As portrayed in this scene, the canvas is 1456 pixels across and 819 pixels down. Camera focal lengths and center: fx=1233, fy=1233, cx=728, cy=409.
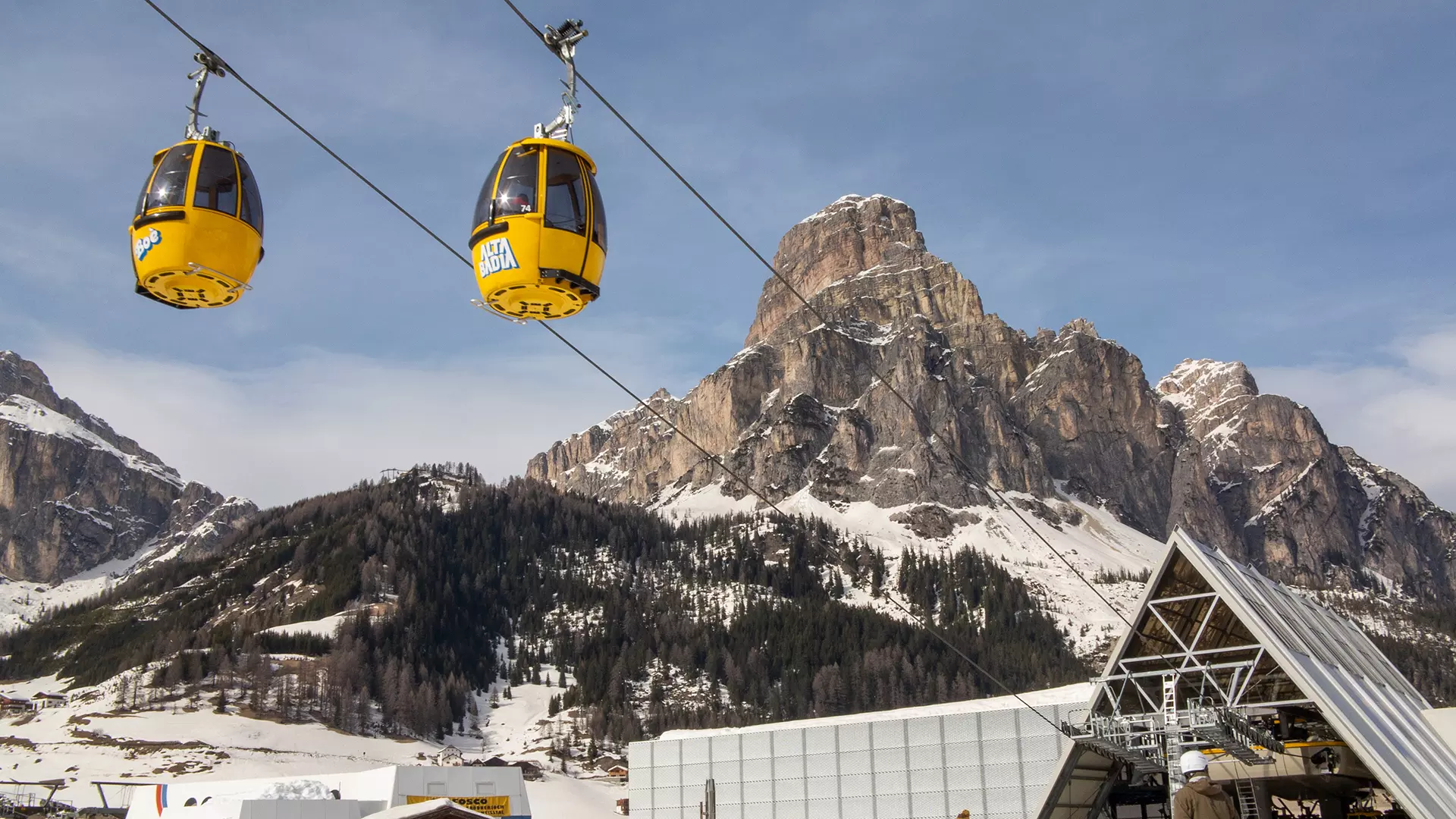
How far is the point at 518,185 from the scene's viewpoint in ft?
44.1

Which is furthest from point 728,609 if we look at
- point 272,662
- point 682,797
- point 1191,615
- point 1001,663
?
point 1191,615

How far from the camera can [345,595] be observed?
187 meters

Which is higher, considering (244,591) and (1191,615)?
(244,591)

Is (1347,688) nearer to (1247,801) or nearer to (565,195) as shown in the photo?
(1247,801)

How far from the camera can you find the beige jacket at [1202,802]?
28.2ft

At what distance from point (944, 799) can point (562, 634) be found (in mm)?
157972

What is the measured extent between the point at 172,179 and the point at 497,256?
11.5 feet

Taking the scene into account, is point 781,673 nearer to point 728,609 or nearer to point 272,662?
point 728,609

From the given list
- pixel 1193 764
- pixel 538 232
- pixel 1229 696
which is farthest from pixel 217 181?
Answer: pixel 1229 696

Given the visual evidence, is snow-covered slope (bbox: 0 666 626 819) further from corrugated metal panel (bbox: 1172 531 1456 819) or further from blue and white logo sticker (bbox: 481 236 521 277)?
blue and white logo sticker (bbox: 481 236 521 277)

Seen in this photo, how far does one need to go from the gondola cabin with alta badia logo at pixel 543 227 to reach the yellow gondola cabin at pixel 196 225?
248cm

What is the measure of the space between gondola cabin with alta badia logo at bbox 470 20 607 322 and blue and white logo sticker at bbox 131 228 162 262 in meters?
3.25

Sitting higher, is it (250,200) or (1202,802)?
(250,200)

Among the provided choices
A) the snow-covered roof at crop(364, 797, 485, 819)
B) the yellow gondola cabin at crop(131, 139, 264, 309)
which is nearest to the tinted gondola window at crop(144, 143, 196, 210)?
the yellow gondola cabin at crop(131, 139, 264, 309)
